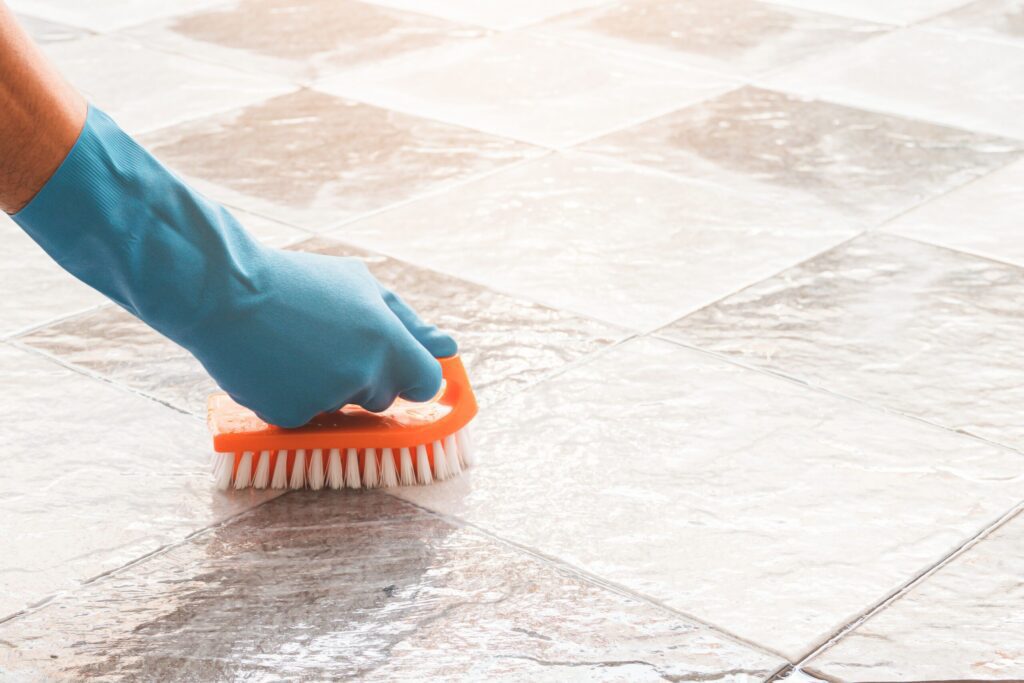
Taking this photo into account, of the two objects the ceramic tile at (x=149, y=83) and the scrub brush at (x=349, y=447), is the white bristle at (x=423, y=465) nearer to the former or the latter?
the scrub brush at (x=349, y=447)

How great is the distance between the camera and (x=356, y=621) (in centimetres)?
115

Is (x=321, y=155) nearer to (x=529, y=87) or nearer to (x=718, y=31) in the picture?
(x=529, y=87)

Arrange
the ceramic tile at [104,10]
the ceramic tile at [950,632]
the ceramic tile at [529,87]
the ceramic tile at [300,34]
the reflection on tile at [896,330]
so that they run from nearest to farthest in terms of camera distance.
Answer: the ceramic tile at [950,632], the reflection on tile at [896,330], the ceramic tile at [529,87], the ceramic tile at [300,34], the ceramic tile at [104,10]

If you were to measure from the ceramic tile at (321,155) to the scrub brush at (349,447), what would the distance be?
2.12 feet

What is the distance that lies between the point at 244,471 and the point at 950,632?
0.64 metres

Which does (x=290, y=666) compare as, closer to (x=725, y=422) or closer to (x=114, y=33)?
(x=725, y=422)

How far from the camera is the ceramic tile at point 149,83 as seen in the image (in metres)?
2.40

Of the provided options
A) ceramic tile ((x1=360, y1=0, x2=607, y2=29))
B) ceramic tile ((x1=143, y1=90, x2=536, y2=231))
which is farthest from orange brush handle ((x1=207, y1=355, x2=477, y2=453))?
ceramic tile ((x1=360, y1=0, x2=607, y2=29))

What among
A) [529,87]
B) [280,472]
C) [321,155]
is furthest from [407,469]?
[529,87]

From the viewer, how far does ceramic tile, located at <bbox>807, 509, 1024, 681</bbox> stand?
1.08 meters

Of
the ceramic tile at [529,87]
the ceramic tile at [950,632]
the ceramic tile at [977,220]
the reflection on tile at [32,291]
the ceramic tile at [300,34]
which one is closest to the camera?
the ceramic tile at [950,632]

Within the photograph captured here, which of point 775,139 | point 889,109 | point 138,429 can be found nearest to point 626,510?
point 138,429

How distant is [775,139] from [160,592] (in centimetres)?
141

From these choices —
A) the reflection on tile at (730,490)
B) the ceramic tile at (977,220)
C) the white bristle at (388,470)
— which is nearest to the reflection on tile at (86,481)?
the white bristle at (388,470)
